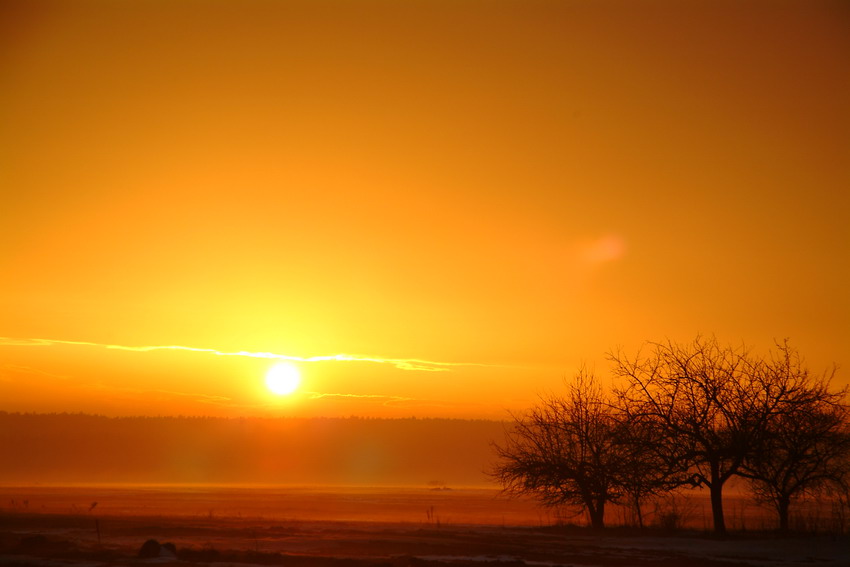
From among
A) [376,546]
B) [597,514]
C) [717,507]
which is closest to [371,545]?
[376,546]

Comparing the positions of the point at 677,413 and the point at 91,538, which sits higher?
the point at 677,413

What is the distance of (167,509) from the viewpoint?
5375cm

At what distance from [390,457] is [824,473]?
17041cm

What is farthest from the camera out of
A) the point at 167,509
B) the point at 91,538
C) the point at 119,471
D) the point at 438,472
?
the point at 438,472

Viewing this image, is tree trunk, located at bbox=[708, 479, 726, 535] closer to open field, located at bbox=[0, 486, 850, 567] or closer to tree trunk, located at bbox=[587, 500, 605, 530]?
open field, located at bbox=[0, 486, 850, 567]

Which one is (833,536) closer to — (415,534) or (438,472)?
(415,534)

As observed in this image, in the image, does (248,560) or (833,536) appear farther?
(833,536)

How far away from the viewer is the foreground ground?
81.1 ft

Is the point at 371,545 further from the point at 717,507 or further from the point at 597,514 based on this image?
the point at 717,507

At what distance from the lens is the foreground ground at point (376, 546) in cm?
2472

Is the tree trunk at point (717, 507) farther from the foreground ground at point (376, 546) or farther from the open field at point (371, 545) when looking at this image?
the foreground ground at point (376, 546)

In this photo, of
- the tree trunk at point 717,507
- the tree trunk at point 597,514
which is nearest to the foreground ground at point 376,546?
the tree trunk at point 717,507

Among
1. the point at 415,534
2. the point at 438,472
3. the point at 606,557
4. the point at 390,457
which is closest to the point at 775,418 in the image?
the point at 606,557

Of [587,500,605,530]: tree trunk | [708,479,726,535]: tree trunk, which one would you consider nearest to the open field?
[708,479,726,535]: tree trunk
